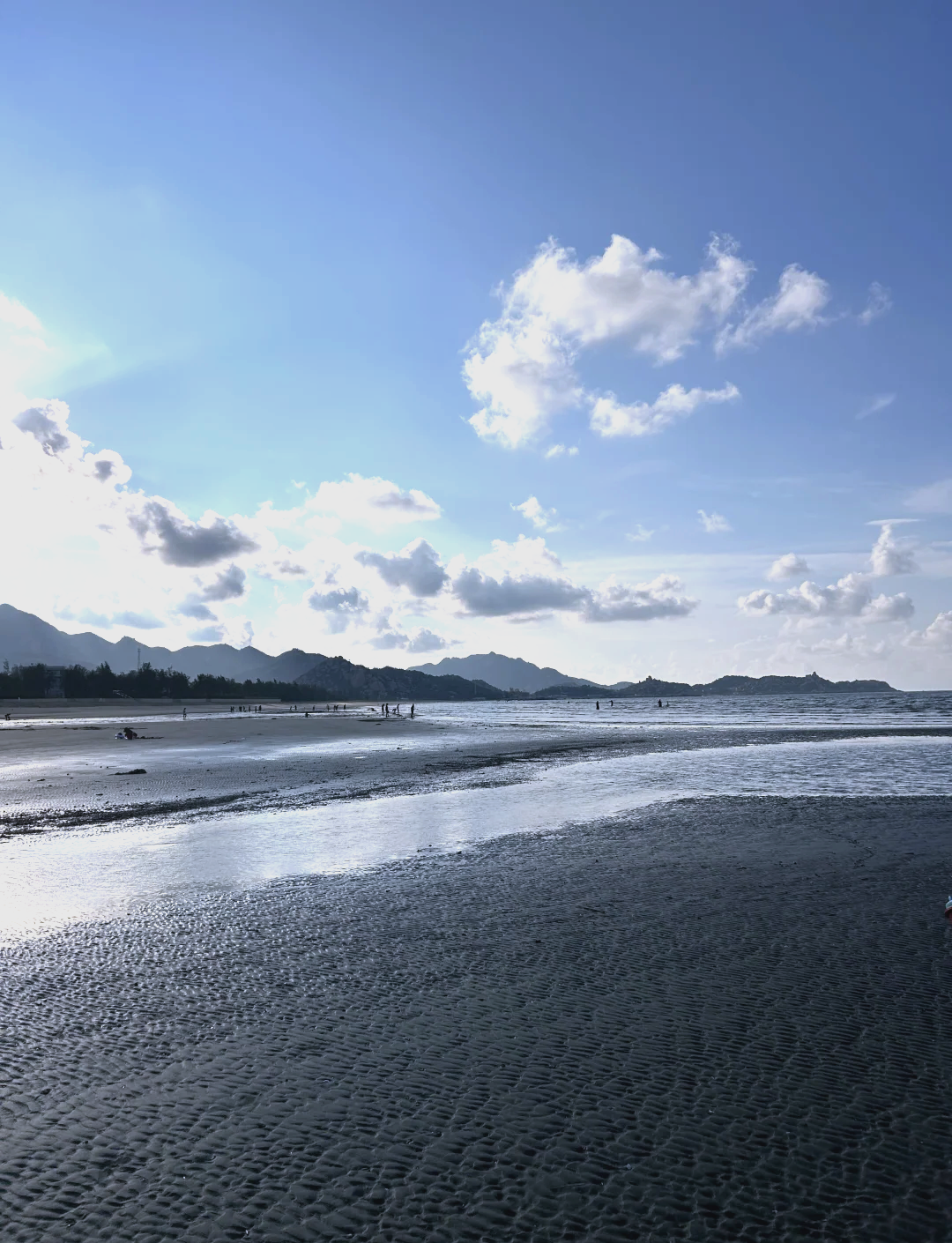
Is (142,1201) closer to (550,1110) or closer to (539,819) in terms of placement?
(550,1110)

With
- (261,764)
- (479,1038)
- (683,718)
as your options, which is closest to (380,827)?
(479,1038)

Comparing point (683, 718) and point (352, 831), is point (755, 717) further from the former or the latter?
point (352, 831)

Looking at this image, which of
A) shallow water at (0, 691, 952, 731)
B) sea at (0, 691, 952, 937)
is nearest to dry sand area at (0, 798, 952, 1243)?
sea at (0, 691, 952, 937)

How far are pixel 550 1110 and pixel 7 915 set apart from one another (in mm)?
7013

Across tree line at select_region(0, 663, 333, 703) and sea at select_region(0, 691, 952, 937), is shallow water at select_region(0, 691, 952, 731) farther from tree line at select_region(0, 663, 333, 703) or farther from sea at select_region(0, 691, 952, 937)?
tree line at select_region(0, 663, 333, 703)

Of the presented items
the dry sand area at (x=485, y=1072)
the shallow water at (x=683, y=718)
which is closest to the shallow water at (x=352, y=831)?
the dry sand area at (x=485, y=1072)

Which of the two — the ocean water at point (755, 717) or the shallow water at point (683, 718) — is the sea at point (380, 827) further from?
the shallow water at point (683, 718)

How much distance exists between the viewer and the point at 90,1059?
16.3 ft

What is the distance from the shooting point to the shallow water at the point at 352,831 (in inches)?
391

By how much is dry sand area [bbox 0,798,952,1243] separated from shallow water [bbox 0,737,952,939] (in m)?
1.49

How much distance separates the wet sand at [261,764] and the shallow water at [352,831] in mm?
1816

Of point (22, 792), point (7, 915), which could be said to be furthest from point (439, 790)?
point (7, 915)

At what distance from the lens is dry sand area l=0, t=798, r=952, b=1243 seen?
3484 millimetres

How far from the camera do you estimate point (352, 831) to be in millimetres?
14438
